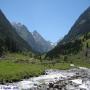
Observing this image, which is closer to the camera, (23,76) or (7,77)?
(7,77)

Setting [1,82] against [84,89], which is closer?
[84,89]

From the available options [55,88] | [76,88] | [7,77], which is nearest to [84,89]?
[76,88]

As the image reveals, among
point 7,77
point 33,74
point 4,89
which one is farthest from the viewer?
point 33,74

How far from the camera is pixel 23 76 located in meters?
64.9

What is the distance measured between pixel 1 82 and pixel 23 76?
12.9 m

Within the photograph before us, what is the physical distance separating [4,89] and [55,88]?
9.49m

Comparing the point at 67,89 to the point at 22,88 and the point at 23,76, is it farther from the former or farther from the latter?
the point at 23,76

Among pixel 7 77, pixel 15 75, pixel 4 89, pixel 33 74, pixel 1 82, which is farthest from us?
pixel 33 74

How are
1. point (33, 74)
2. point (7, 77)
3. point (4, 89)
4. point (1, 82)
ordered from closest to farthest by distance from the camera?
point (4, 89) → point (1, 82) → point (7, 77) → point (33, 74)

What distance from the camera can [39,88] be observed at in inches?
1854

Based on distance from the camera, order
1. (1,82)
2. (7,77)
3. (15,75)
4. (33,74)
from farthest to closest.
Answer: (33,74) → (15,75) → (7,77) → (1,82)

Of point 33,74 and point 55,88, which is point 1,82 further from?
point 33,74

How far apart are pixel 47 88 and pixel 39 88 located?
4.91 feet

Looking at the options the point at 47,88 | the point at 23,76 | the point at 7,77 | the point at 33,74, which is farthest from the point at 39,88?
→ the point at 33,74
